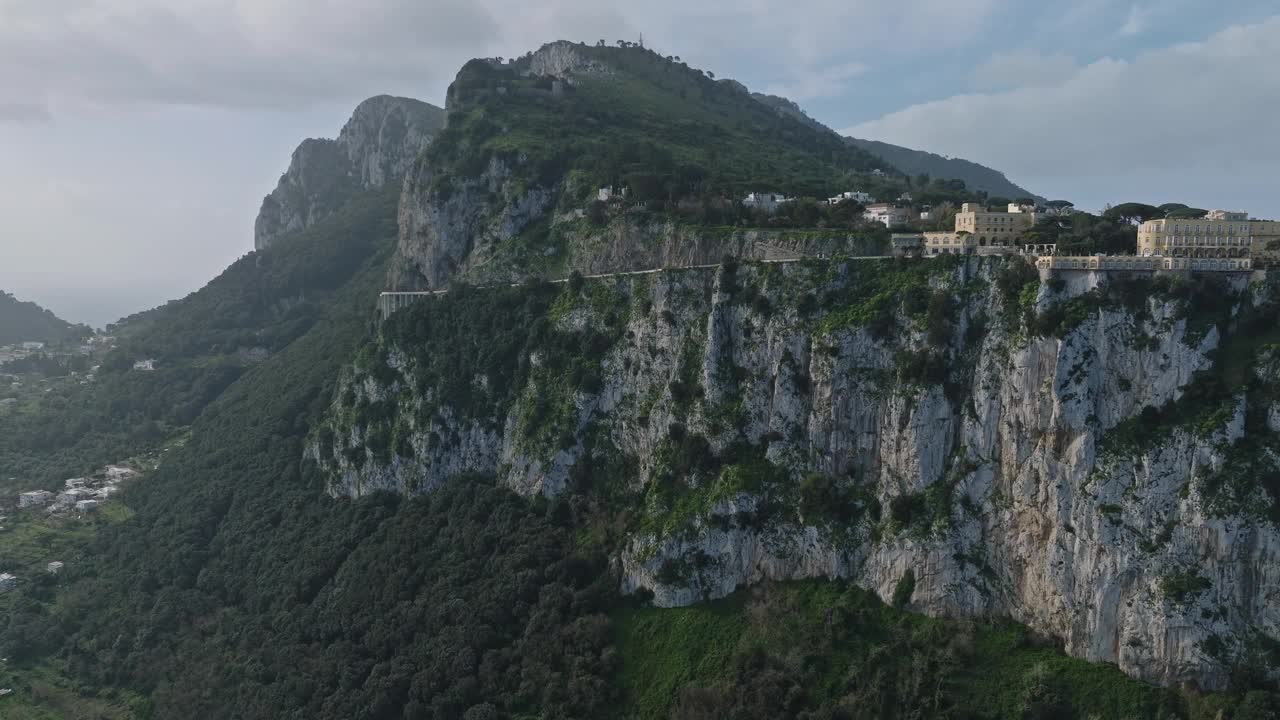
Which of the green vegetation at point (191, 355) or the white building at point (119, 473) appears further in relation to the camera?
the green vegetation at point (191, 355)

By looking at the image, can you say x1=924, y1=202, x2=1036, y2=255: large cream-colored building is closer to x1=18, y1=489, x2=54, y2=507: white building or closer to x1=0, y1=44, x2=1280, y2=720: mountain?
x1=0, y1=44, x2=1280, y2=720: mountain

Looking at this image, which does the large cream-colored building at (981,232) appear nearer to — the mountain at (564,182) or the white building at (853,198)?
the mountain at (564,182)

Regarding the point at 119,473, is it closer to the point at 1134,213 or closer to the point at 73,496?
the point at 73,496

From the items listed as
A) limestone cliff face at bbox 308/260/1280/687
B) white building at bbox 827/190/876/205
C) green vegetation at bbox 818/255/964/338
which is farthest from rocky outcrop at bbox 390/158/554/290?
green vegetation at bbox 818/255/964/338

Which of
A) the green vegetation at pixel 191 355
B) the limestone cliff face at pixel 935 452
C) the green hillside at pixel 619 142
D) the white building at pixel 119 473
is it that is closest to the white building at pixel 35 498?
the green vegetation at pixel 191 355

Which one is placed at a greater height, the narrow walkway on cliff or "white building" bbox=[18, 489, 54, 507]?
the narrow walkway on cliff

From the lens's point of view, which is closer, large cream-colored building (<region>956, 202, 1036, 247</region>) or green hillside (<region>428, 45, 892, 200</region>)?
large cream-colored building (<region>956, 202, 1036, 247</region>)

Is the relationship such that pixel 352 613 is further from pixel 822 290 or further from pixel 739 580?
pixel 822 290
